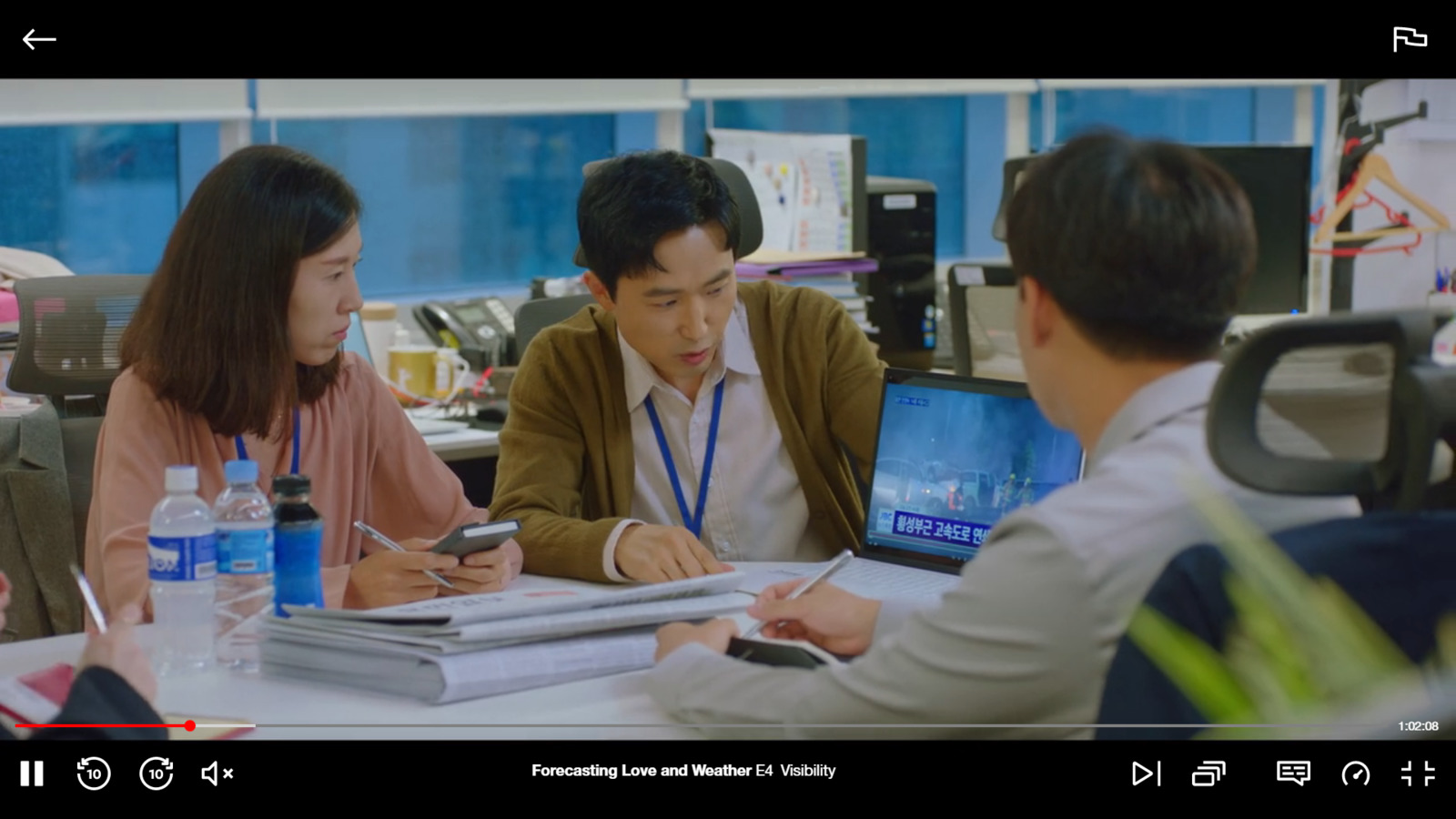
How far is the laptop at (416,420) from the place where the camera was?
3.64 meters

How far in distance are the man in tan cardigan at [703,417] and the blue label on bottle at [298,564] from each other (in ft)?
1.44

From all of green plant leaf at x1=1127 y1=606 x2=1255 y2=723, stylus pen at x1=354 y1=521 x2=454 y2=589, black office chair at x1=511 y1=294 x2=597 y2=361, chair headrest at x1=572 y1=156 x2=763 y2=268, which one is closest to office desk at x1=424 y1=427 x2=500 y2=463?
black office chair at x1=511 y1=294 x2=597 y2=361

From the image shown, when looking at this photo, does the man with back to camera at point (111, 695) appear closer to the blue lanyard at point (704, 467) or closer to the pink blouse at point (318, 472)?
the pink blouse at point (318, 472)

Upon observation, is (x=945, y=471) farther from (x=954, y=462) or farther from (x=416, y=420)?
(x=416, y=420)

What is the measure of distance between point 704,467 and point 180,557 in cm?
82

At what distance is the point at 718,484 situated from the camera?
2.26 meters

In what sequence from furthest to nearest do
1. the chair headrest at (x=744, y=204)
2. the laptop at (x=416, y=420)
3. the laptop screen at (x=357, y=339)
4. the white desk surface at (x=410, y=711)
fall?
the laptop screen at (x=357, y=339)
the laptop at (x=416, y=420)
the chair headrest at (x=744, y=204)
the white desk surface at (x=410, y=711)

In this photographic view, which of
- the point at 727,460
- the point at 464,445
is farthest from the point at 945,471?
the point at 464,445

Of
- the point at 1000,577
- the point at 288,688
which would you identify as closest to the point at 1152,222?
the point at 1000,577

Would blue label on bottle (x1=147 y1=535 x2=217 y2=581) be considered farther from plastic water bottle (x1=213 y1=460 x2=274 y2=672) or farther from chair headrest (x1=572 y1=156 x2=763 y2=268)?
chair headrest (x1=572 y1=156 x2=763 y2=268)
